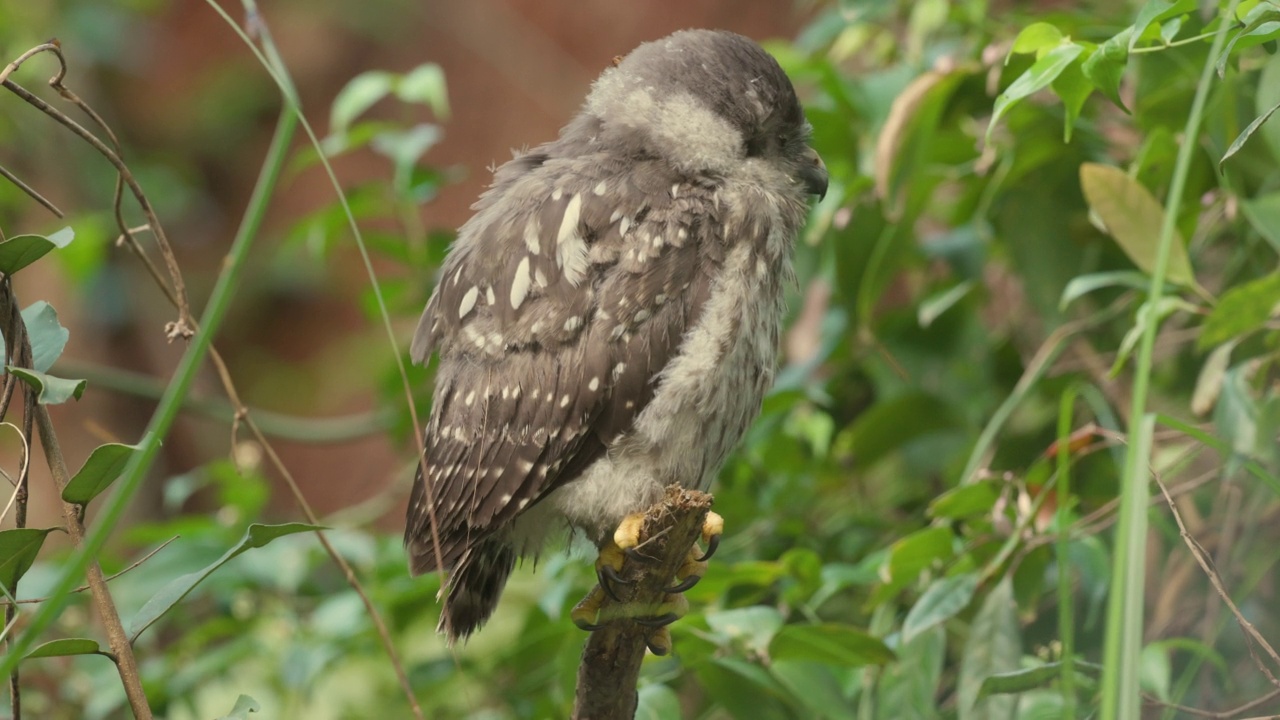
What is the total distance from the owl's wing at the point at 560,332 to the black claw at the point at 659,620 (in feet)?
0.99

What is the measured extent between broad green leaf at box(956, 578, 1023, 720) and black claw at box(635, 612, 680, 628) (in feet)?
1.87

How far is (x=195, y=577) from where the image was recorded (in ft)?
5.07

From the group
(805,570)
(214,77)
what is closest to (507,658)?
(805,570)

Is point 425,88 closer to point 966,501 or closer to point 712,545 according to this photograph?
point 712,545

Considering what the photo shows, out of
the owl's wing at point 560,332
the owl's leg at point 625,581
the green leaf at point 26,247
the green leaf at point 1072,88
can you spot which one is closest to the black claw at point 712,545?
the owl's leg at point 625,581

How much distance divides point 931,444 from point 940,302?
54cm

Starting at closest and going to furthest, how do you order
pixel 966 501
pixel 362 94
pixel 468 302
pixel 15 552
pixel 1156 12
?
1. pixel 15 552
2. pixel 1156 12
3. pixel 468 302
4. pixel 966 501
5. pixel 362 94

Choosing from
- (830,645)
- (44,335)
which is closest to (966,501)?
(830,645)

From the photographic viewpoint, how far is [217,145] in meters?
7.72

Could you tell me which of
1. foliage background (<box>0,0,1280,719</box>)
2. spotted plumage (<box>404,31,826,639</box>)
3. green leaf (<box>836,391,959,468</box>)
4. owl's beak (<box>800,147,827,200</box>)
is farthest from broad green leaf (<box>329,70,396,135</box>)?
green leaf (<box>836,391,959,468</box>)

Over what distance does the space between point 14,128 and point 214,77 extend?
1685 millimetres

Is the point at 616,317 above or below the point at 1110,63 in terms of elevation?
below

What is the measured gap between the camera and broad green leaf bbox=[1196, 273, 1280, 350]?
2.20 m

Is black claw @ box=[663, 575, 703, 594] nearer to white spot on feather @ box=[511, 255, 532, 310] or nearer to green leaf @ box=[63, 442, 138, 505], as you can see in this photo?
white spot on feather @ box=[511, 255, 532, 310]
